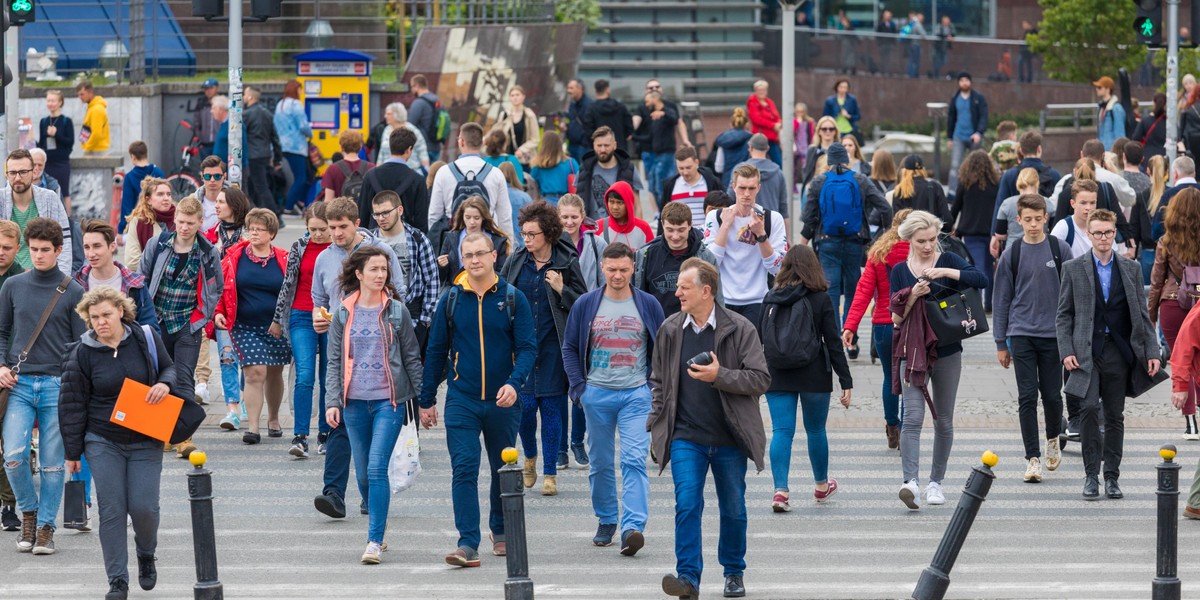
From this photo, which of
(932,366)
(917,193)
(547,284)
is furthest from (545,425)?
(917,193)

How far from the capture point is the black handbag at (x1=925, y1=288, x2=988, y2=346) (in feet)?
36.4

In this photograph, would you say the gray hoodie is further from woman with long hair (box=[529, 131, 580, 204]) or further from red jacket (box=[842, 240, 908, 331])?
woman with long hair (box=[529, 131, 580, 204])

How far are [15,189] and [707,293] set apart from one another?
18.6ft

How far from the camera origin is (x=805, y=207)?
15.9 metres

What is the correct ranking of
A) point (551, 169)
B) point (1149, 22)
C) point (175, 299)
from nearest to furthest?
1. point (175, 299)
2. point (551, 169)
3. point (1149, 22)

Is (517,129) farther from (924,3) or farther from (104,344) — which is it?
(924,3)

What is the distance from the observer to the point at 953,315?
11.1 meters

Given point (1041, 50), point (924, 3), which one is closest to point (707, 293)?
point (1041, 50)

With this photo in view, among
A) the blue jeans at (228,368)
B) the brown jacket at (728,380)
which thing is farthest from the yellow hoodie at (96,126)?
the brown jacket at (728,380)

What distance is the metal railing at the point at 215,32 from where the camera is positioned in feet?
88.7

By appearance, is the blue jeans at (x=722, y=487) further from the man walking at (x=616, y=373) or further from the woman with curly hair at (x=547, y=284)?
the woman with curly hair at (x=547, y=284)

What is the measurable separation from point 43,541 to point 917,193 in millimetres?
9253

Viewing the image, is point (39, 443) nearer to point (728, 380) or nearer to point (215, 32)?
point (728, 380)

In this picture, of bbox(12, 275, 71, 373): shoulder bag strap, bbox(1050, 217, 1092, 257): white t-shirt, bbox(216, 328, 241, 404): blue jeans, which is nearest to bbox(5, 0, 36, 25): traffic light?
bbox(216, 328, 241, 404): blue jeans
